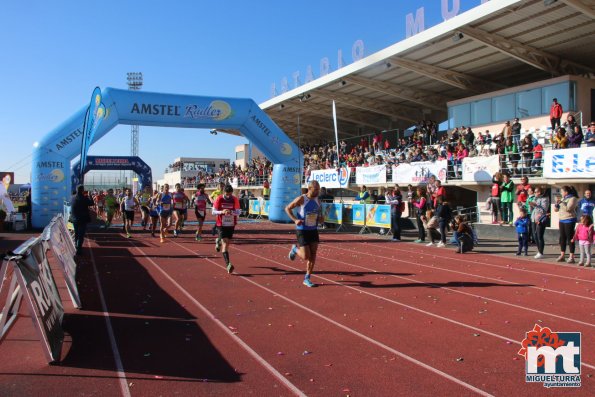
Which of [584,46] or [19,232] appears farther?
[584,46]

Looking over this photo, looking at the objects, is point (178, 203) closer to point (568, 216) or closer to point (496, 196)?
point (496, 196)

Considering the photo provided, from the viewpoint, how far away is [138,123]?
19203 millimetres

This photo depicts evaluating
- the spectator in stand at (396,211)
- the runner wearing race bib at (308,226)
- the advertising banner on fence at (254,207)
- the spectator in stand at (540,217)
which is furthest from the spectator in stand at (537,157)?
the advertising banner on fence at (254,207)

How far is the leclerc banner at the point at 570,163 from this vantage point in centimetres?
1438

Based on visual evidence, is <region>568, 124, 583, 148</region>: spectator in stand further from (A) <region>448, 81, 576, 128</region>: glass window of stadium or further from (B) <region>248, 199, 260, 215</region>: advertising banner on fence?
(B) <region>248, 199, 260, 215</region>: advertising banner on fence

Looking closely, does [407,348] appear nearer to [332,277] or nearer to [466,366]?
[466,366]

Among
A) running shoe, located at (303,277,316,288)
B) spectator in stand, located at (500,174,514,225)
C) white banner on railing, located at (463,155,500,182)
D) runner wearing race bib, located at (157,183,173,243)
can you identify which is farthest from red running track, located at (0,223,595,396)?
white banner on railing, located at (463,155,500,182)

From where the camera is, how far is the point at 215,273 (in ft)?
32.2

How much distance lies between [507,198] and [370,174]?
9356 mm

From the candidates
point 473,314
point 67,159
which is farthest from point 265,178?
point 473,314

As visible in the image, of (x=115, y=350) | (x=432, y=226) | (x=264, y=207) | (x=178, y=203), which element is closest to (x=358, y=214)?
(x=432, y=226)

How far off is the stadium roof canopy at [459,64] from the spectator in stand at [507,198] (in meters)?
6.28

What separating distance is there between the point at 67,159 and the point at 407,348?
17.0 m

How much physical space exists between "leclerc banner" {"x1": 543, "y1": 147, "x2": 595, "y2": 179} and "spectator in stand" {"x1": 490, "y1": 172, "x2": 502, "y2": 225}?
5.00 feet
